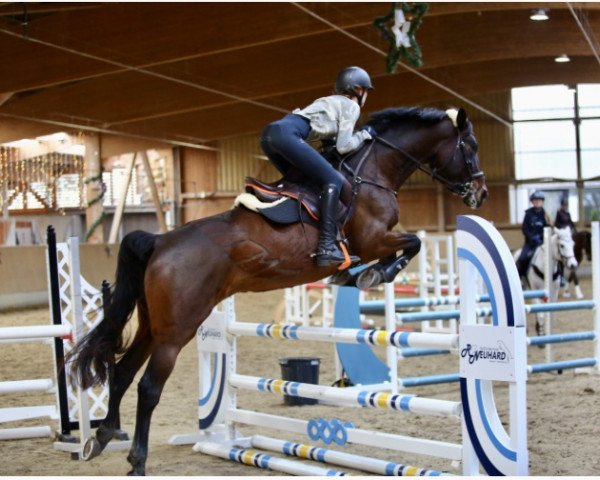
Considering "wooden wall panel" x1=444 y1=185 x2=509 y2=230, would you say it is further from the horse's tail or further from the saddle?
the horse's tail

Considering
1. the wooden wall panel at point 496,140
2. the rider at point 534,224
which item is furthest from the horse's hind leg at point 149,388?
the wooden wall panel at point 496,140

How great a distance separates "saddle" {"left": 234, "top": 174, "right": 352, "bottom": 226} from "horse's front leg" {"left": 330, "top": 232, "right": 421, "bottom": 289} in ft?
0.95

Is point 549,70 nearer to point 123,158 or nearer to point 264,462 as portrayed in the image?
point 123,158

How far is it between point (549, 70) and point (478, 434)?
60.8ft

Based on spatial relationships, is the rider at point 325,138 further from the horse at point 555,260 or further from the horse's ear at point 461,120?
the horse at point 555,260

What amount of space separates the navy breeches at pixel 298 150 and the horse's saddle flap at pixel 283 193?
8cm

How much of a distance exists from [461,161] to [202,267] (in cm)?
165

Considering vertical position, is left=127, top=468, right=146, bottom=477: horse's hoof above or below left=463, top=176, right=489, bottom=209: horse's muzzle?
below

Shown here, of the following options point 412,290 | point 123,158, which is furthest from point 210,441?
point 123,158

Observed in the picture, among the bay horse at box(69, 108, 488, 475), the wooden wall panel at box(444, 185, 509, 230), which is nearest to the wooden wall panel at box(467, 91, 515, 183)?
the wooden wall panel at box(444, 185, 509, 230)

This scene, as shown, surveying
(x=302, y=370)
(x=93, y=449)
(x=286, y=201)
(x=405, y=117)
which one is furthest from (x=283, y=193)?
(x=302, y=370)

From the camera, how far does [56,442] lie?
4.83 m

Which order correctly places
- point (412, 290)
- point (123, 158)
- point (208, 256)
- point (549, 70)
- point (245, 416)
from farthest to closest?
1. point (123, 158)
2. point (549, 70)
3. point (412, 290)
4. point (245, 416)
5. point (208, 256)

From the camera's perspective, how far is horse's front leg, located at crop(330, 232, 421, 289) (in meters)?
4.22
